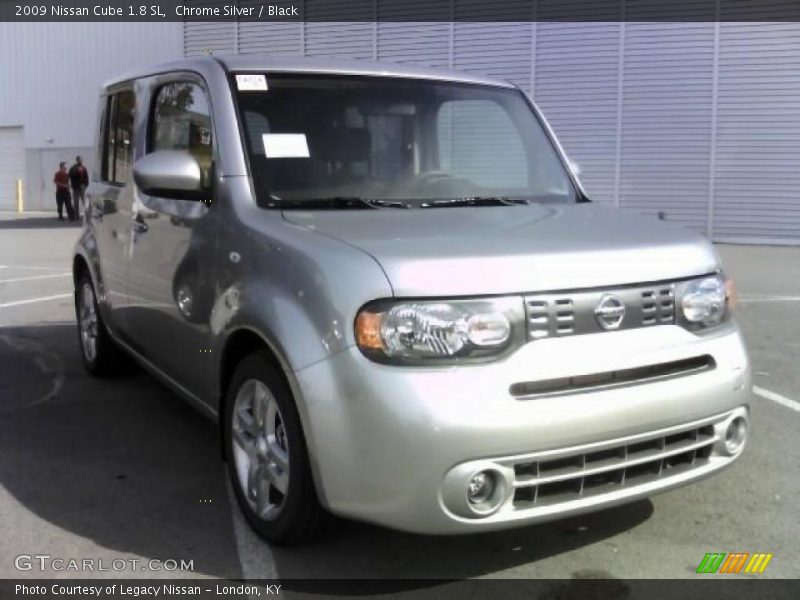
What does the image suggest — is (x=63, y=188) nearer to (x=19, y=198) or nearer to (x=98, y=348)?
(x=19, y=198)

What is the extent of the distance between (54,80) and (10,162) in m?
3.76

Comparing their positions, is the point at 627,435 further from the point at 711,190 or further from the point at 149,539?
the point at 711,190

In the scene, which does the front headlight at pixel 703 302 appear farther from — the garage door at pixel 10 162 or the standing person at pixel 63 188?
the garage door at pixel 10 162

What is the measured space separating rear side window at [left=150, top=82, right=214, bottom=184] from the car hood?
2.40 ft

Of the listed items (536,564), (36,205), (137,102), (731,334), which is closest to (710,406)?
(731,334)

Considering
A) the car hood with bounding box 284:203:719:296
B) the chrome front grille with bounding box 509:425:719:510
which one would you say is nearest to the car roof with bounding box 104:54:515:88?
the car hood with bounding box 284:203:719:296

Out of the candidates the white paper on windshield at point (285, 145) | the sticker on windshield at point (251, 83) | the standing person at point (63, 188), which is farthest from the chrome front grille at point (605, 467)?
the standing person at point (63, 188)

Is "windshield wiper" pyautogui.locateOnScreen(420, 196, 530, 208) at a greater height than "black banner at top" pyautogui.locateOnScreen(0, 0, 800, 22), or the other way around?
"black banner at top" pyautogui.locateOnScreen(0, 0, 800, 22)

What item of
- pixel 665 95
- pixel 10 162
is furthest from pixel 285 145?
pixel 10 162

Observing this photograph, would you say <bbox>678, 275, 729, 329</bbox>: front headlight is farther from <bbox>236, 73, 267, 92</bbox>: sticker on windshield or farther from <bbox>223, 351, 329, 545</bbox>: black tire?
<bbox>236, 73, 267, 92</bbox>: sticker on windshield

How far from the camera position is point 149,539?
10.7 ft

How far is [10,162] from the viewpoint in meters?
27.9

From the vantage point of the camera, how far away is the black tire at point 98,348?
210 inches

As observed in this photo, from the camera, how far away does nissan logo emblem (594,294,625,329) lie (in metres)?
2.75
